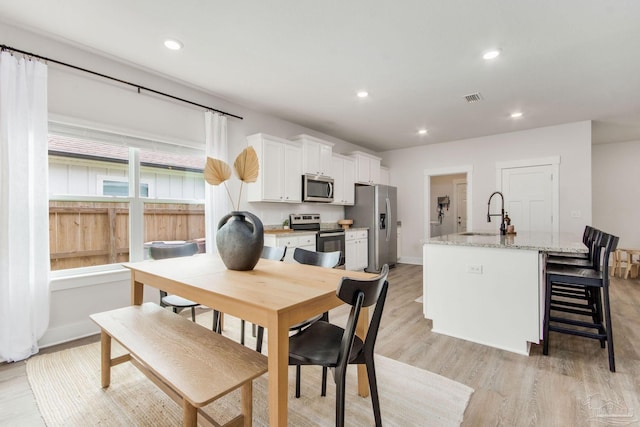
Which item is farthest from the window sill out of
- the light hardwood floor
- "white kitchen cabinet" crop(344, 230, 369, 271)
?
"white kitchen cabinet" crop(344, 230, 369, 271)

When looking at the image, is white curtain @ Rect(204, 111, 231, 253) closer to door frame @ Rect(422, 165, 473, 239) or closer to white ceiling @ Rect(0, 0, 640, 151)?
white ceiling @ Rect(0, 0, 640, 151)

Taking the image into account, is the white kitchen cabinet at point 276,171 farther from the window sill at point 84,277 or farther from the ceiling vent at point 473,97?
the ceiling vent at point 473,97

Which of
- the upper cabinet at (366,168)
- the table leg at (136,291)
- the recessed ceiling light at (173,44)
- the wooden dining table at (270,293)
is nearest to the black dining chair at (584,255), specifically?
the wooden dining table at (270,293)

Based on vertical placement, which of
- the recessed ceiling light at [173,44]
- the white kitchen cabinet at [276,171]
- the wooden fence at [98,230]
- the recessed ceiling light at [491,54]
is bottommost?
the wooden fence at [98,230]

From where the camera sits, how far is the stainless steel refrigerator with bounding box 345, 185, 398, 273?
5605mm

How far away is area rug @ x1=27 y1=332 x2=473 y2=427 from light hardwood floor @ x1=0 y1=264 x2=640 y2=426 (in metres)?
0.09

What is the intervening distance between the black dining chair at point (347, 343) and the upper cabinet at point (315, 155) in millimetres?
3258

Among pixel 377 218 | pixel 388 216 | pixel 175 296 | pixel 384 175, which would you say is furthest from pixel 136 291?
pixel 384 175

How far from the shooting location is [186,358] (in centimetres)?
136

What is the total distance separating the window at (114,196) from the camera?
266cm

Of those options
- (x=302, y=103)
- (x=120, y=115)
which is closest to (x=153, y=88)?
(x=120, y=115)

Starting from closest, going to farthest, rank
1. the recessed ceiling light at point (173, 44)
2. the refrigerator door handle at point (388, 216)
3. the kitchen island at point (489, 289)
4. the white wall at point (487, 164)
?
1. the kitchen island at point (489, 289)
2. the recessed ceiling light at point (173, 44)
3. the white wall at point (487, 164)
4. the refrigerator door handle at point (388, 216)

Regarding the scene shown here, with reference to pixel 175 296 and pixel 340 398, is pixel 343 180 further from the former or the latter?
pixel 340 398

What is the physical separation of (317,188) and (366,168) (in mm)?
1636
